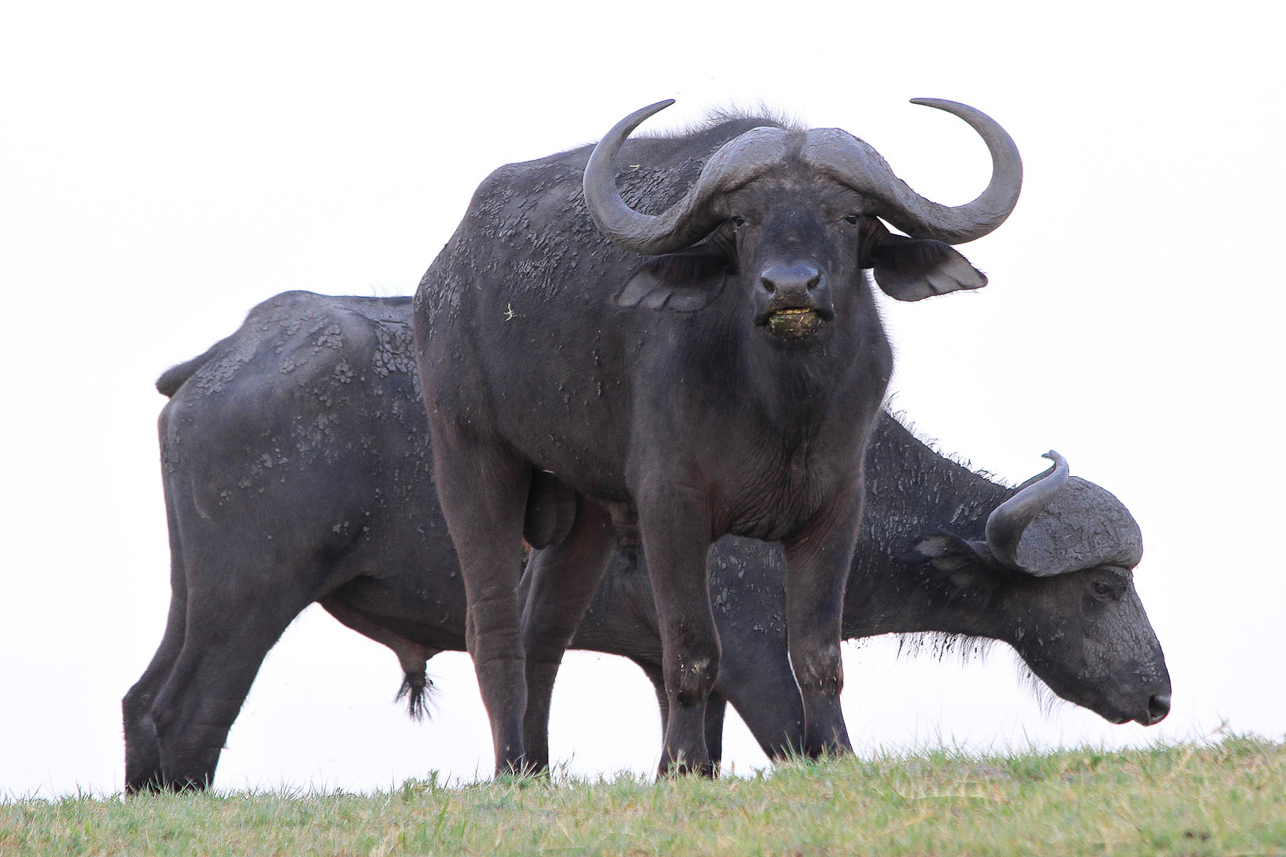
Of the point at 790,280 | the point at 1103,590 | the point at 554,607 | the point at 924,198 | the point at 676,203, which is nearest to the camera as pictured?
the point at 790,280

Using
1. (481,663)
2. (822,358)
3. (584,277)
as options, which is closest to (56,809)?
(481,663)

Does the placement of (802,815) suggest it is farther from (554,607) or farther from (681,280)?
(554,607)

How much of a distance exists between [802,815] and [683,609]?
1685 mm

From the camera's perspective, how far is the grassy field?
13.2 feet

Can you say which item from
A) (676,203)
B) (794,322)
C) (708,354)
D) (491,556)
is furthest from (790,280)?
(491,556)

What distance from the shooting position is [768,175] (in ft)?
19.5

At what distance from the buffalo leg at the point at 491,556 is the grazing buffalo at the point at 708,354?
0.05ft

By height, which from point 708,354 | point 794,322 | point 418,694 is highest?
point 794,322

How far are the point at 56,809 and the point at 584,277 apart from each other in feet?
9.88

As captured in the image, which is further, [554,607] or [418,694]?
[418,694]

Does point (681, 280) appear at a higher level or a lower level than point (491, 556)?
higher

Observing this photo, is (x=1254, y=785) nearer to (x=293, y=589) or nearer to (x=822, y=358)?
(x=822, y=358)

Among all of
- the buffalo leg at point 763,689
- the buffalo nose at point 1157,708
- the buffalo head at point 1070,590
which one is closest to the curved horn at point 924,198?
the buffalo leg at point 763,689

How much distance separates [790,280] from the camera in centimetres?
548
